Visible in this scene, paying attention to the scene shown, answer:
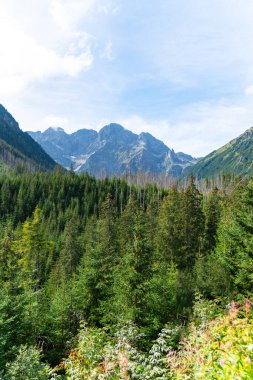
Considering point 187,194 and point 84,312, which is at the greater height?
point 187,194

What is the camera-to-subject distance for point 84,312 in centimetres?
2716

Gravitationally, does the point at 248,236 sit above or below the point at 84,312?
above

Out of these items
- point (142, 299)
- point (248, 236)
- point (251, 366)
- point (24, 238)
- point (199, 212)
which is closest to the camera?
point (251, 366)

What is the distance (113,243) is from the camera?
148ft

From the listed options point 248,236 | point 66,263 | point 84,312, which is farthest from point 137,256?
point 66,263

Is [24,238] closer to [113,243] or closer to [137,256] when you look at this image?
[113,243]

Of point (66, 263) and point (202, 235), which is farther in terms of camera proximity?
point (66, 263)

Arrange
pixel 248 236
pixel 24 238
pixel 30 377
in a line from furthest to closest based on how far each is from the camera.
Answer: pixel 24 238
pixel 248 236
pixel 30 377

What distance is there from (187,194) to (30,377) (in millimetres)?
36583

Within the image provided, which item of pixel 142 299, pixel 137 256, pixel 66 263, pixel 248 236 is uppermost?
pixel 248 236

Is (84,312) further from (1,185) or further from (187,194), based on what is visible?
(1,185)

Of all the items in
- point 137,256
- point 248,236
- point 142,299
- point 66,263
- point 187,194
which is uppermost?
point 187,194

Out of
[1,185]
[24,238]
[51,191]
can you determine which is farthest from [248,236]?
[1,185]

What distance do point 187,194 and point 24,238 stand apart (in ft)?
80.2
